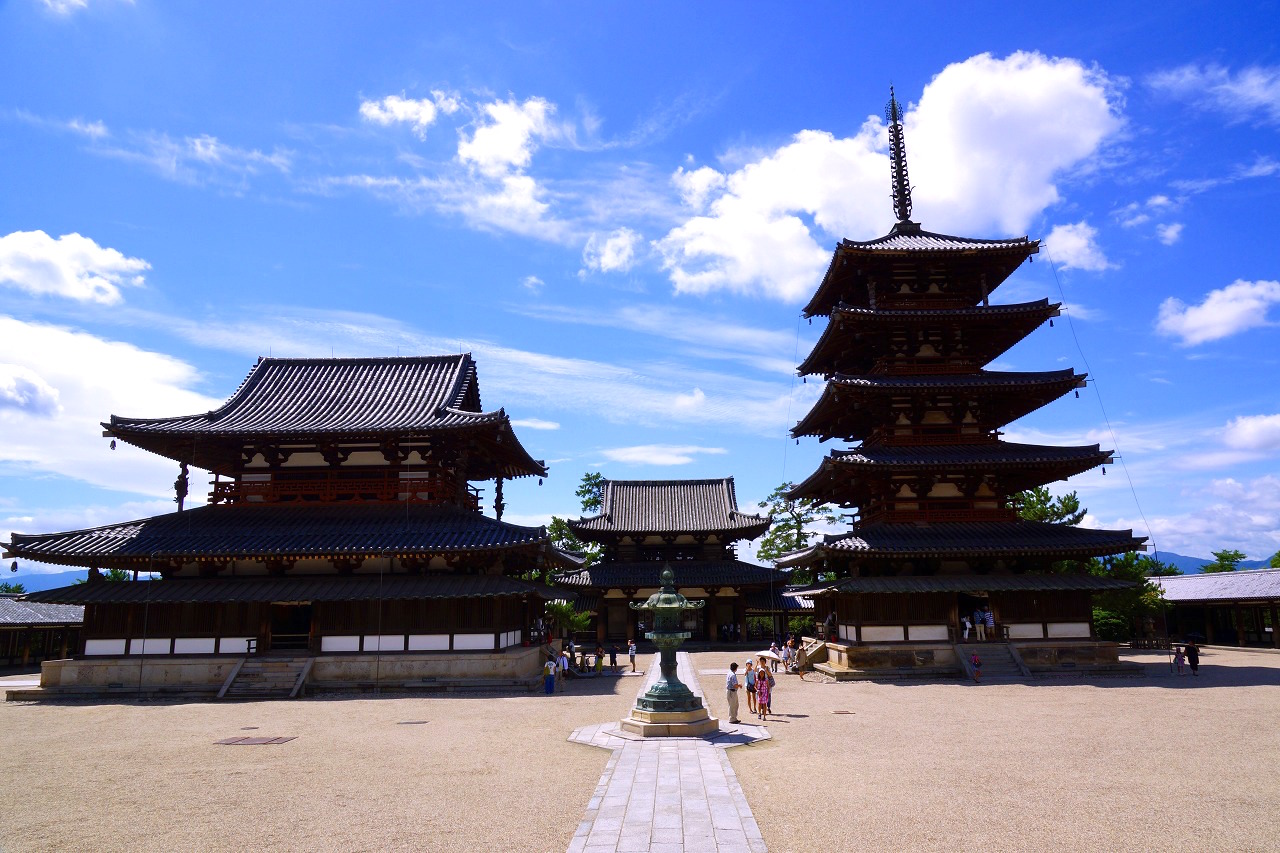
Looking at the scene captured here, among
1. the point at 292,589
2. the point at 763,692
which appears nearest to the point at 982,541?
the point at 763,692

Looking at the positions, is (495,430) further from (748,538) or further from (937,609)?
(748,538)

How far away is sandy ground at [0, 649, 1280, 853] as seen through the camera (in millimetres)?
10234

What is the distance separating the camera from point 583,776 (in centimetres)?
1345

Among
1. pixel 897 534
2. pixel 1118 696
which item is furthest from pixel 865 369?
pixel 1118 696

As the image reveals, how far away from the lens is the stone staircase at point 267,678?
25438 mm

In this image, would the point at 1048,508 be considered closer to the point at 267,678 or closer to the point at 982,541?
the point at 982,541

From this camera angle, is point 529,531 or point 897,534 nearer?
point 529,531

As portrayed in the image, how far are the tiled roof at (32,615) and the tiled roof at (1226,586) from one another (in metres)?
64.2

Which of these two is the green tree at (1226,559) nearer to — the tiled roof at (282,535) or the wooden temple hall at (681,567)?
the wooden temple hall at (681,567)

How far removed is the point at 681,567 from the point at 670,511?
183 inches

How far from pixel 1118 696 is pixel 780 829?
18457 millimetres

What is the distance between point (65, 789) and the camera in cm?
1300

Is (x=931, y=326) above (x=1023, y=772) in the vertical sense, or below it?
above

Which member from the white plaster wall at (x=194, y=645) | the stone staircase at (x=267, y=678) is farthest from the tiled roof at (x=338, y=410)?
the stone staircase at (x=267, y=678)
